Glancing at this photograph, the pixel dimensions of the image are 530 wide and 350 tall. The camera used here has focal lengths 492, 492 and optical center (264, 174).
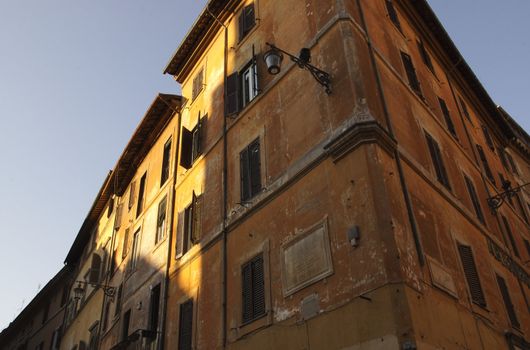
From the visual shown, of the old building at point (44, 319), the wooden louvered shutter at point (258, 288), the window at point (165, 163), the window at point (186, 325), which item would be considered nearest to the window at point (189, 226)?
the window at point (186, 325)

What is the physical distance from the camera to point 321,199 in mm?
9000

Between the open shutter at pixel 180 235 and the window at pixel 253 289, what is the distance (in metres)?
3.93

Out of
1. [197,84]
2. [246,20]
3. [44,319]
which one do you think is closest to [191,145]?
[197,84]

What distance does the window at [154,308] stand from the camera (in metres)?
A: 14.2

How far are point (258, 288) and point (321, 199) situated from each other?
233cm

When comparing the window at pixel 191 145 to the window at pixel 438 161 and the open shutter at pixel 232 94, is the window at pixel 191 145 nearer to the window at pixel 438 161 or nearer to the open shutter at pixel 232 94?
the open shutter at pixel 232 94

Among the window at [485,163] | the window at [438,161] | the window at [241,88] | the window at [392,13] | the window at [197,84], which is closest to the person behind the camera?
the window at [438,161]

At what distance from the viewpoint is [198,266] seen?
41.0 ft

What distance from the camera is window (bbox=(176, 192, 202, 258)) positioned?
13.3 meters

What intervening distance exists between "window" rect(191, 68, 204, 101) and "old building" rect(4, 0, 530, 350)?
0.36ft

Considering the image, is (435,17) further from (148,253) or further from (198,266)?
(148,253)

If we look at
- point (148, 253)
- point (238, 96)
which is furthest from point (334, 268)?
point (148, 253)

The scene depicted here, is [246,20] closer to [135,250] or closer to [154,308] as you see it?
[154,308]

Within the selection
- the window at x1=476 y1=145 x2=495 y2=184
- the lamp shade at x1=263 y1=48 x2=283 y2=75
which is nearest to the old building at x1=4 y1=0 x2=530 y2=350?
the lamp shade at x1=263 y1=48 x2=283 y2=75
